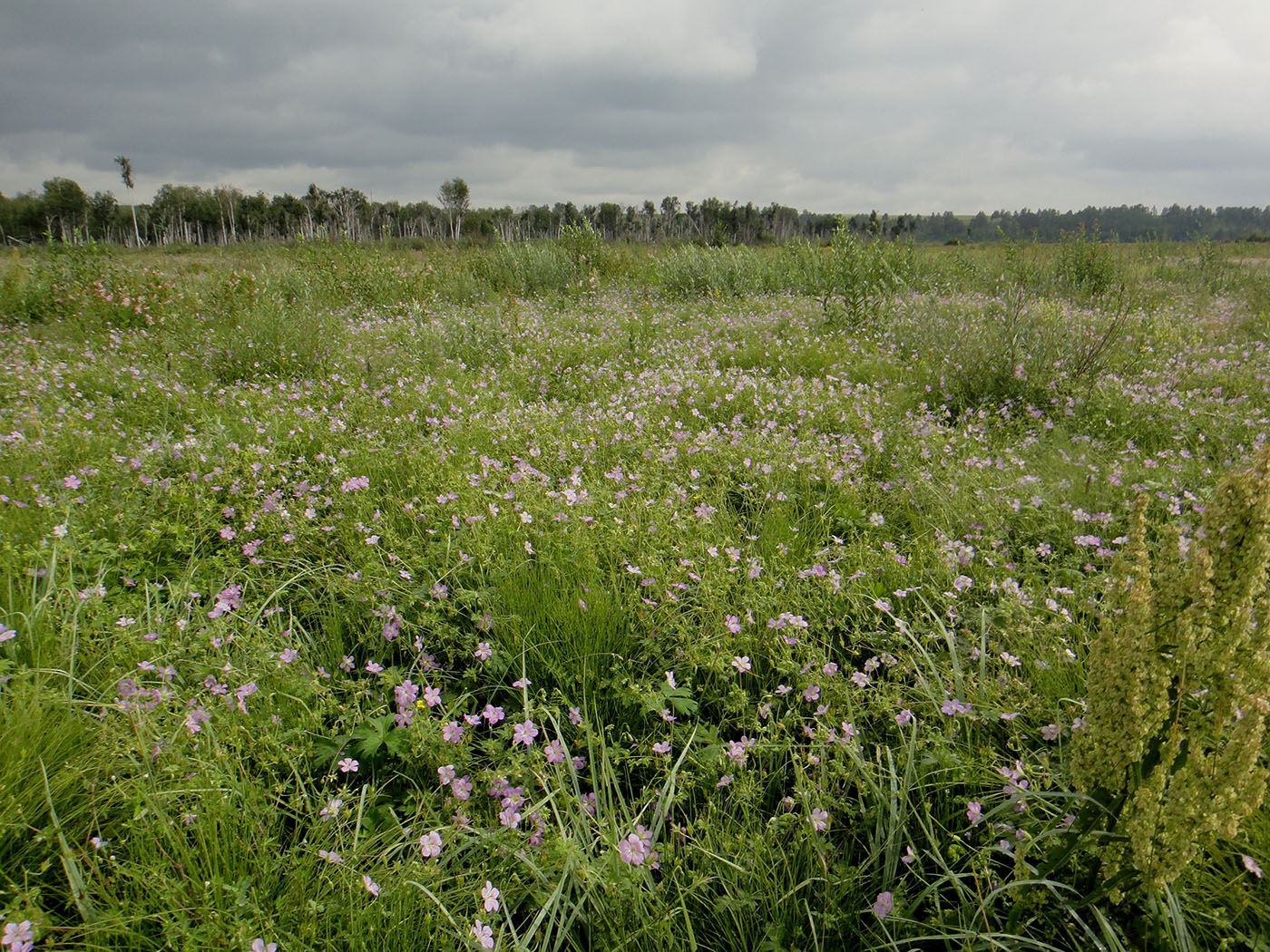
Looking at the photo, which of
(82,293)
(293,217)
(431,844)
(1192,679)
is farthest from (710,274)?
(293,217)

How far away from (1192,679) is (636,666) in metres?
1.72

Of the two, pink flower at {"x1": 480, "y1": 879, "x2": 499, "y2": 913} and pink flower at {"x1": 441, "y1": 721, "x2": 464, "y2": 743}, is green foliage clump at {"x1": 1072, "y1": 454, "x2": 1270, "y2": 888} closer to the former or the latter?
pink flower at {"x1": 480, "y1": 879, "x2": 499, "y2": 913}

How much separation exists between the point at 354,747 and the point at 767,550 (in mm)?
2113

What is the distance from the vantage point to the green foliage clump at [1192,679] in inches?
47.1

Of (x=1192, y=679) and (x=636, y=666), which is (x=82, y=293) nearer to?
(x=636, y=666)

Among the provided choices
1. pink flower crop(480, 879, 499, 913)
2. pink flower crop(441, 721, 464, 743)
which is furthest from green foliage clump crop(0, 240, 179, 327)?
pink flower crop(480, 879, 499, 913)

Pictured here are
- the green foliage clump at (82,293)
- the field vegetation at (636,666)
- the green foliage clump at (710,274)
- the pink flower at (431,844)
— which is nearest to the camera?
the field vegetation at (636,666)

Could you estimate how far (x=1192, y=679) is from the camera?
1.29 m

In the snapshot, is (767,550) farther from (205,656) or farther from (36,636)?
(36,636)

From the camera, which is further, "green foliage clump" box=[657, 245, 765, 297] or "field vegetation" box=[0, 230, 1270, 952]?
"green foliage clump" box=[657, 245, 765, 297]

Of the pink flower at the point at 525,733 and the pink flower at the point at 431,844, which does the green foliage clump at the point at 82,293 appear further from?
the pink flower at the point at 431,844

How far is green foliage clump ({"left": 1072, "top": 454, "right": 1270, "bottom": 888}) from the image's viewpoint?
47.1 inches

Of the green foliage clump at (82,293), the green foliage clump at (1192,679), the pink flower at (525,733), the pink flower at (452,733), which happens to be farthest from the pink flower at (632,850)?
the green foliage clump at (82,293)

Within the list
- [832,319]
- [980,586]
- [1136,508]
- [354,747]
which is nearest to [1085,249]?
[832,319]
